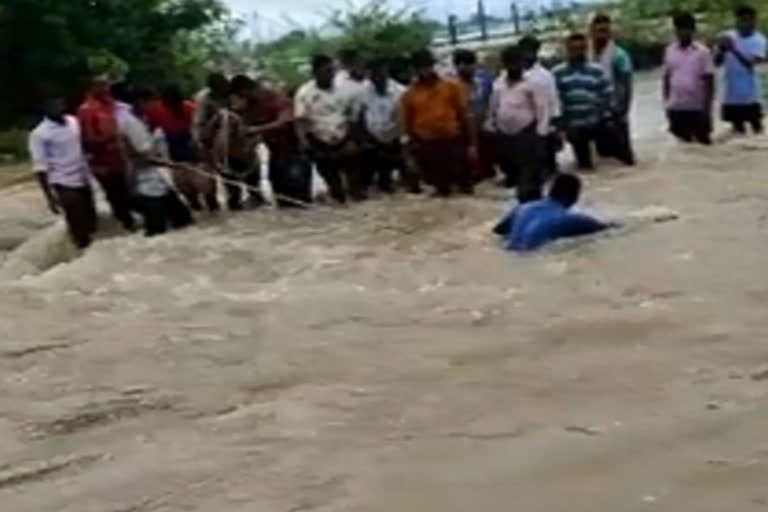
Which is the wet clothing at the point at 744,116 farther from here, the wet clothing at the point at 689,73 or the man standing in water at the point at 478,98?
the man standing in water at the point at 478,98

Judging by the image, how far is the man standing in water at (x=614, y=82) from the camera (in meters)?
15.1

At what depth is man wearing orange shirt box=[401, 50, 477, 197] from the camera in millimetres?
14031

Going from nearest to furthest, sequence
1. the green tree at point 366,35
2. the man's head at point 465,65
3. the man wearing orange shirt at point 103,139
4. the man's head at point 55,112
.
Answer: the man's head at point 55,112 < the man wearing orange shirt at point 103,139 < the man's head at point 465,65 < the green tree at point 366,35

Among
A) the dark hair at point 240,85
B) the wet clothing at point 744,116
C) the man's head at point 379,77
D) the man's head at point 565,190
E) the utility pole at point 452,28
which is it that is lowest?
the utility pole at point 452,28

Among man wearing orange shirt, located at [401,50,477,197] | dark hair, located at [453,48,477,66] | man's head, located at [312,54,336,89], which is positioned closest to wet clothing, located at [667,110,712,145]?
dark hair, located at [453,48,477,66]

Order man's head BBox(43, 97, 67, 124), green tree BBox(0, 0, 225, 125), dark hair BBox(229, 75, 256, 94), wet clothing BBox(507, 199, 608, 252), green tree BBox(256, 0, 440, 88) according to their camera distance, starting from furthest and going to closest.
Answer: green tree BBox(256, 0, 440, 88) < green tree BBox(0, 0, 225, 125) < dark hair BBox(229, 75, 256, 94) < man's head BBox(43, 97, 67, 124) < wet clothing BBox(507, 199, 608, 252)

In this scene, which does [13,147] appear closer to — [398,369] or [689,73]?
[689,73]

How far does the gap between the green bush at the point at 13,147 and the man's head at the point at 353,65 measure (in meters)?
8.89

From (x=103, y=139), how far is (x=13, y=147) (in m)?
10.4

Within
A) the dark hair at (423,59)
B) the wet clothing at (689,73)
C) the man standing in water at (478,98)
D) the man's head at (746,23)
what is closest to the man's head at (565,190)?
the dark hair at (423,59)

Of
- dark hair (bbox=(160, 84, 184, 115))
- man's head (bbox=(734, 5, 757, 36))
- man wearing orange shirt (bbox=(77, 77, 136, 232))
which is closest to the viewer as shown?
man wearing orange shirt (bbox=(77, 77, 136, 232))

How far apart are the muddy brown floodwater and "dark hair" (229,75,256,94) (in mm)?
1129

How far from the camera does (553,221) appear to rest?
37.1 feet

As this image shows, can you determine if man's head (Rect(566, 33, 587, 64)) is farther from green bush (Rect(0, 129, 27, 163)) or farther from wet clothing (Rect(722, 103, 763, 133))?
green bush (Rect(0, 129, 27, 163))
